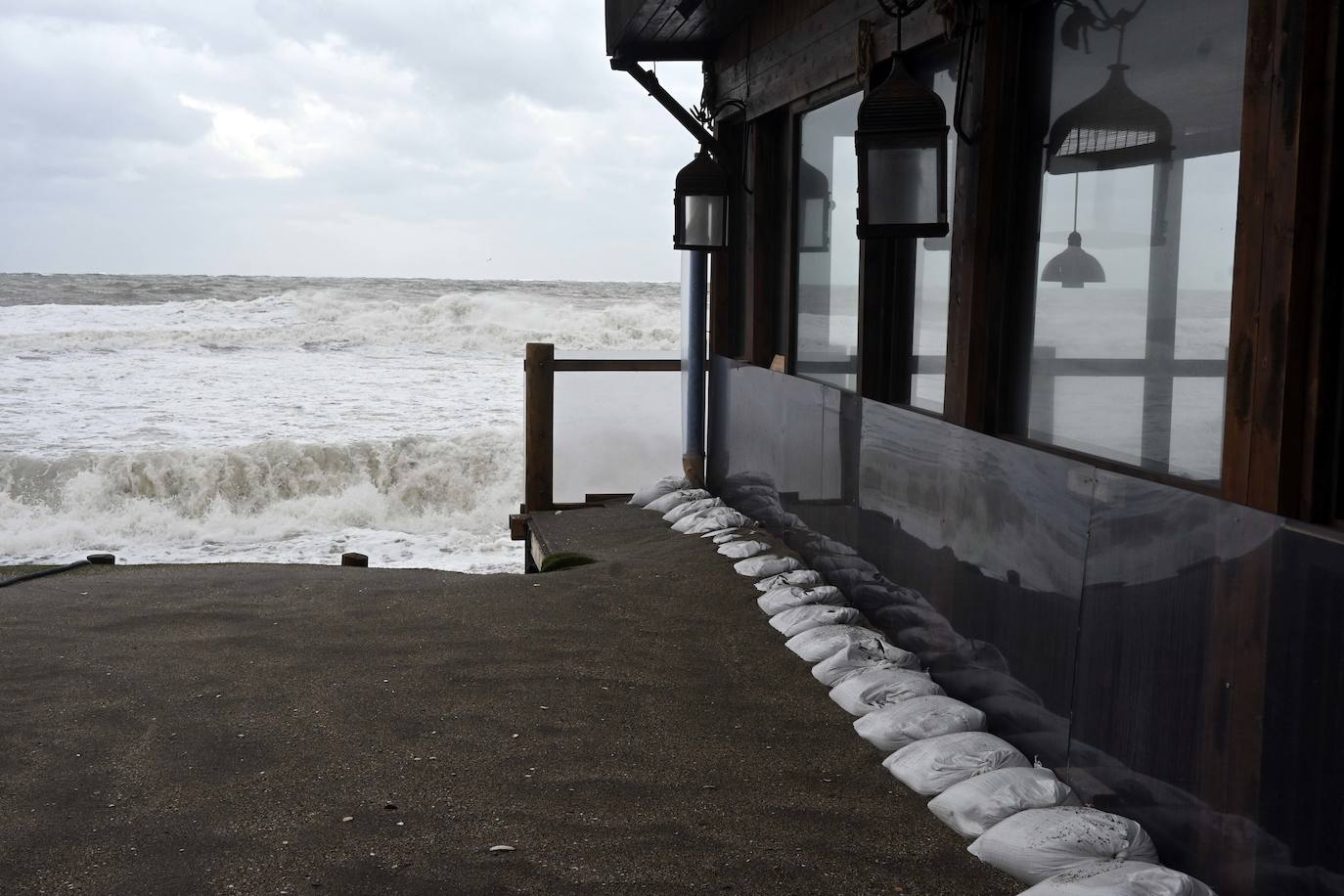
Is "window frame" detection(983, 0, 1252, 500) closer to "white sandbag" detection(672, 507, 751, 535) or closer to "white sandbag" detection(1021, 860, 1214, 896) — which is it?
"white sandbag" detection(1021, 860, 1214, 896)

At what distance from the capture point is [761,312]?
7.32 metres

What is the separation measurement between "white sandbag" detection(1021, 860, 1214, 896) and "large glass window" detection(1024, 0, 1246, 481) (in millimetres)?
889

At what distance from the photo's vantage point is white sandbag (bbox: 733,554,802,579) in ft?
19.1

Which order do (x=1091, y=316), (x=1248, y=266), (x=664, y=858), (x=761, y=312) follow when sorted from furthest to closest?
(x=761, y=312) < (x=1091, y=316) < (x=664, y=858) < (x=1248, y=266)

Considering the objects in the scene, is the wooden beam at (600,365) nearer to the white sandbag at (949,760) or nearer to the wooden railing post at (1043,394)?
the wooden railing post at (1043,394)

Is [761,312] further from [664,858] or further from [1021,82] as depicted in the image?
[664,858]

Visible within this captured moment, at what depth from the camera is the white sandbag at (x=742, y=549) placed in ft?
20.6

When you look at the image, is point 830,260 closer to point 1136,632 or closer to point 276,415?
point 1136,632

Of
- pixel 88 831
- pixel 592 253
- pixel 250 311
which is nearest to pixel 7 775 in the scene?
pixel 88 831

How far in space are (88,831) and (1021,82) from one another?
337 cm

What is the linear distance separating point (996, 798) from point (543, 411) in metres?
5.55

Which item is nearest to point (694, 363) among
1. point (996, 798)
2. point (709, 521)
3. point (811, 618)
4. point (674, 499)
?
point (674, 499)

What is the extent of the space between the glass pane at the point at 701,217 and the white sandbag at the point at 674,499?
1687 millimetres

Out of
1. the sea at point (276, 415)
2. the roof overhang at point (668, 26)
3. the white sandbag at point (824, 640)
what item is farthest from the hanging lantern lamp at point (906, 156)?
the sea at point (276, 415)
